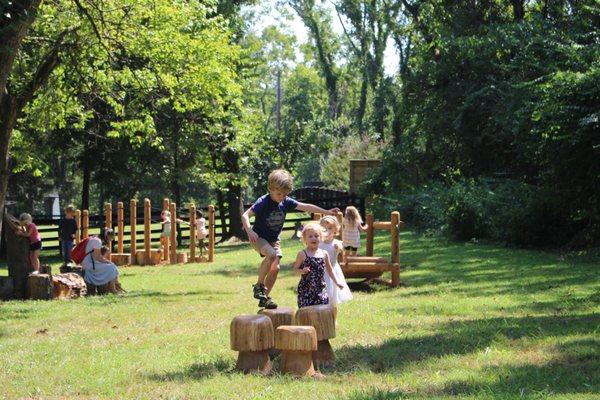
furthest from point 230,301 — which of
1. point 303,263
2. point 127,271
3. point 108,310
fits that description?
point 127,271

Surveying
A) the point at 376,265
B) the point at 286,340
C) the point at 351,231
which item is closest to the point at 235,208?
the point at 351,231

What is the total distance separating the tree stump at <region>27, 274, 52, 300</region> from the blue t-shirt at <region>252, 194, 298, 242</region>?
8016 mm

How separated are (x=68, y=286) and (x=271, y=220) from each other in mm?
8332

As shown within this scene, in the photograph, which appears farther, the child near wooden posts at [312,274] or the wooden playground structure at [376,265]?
the wooden playground structure at [376,265]

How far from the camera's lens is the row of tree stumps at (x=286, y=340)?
28.4ft

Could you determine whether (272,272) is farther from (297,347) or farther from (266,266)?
(297,347)

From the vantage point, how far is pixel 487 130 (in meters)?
30.5

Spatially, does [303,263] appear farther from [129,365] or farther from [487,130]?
[487,130]

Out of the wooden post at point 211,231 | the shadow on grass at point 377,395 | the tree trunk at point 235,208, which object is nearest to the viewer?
the shadow on grass at point 377,395

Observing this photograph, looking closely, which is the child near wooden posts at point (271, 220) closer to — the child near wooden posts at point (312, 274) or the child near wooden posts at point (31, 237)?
the child near wooden posts at point (312, 274)

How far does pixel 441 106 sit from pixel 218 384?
2697 centimetres

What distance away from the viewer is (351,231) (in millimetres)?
18297

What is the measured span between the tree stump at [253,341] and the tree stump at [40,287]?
9.56 m

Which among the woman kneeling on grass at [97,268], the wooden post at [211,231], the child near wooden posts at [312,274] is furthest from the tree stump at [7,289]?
the wooden post at [211,231]
